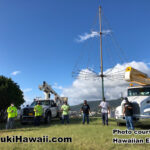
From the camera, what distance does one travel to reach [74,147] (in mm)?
5711

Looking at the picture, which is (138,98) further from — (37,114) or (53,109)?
(53,109)

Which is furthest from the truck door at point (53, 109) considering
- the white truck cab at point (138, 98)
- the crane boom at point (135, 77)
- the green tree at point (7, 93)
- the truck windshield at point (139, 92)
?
the crane boom at point (135, 77)

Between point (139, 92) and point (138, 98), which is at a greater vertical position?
point (139, 92)

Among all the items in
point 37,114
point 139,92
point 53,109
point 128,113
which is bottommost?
point 37,114

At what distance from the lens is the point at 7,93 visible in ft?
60.7

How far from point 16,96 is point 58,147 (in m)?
15.9

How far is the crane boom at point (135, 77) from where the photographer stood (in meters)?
10.3

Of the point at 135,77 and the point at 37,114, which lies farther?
the point at 37,114

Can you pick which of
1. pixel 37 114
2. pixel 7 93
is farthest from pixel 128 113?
pixel 7 93

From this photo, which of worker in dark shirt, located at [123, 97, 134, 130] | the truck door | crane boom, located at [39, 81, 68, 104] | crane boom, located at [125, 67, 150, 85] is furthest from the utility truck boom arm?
worker in dark shirt, located at [123, 97, 134, 130]

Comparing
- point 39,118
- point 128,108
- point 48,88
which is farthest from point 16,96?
point 128,108

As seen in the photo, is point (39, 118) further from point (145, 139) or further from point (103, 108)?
point (145, 139)

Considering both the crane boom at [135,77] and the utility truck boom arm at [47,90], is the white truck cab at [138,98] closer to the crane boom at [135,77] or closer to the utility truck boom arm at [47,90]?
the crane boom at [135,77]

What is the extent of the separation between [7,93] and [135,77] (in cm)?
A: 1330
